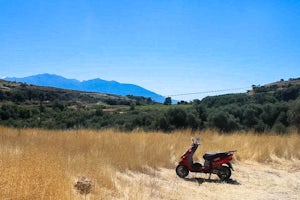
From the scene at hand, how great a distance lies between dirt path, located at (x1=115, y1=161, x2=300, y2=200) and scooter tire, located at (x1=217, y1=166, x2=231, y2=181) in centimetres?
18

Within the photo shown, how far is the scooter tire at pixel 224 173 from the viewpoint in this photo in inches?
417

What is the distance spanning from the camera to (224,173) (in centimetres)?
1062

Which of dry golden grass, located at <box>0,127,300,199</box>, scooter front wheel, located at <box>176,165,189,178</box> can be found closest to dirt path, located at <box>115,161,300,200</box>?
scooter front wheel, located at <box>176,165,189,178</box>

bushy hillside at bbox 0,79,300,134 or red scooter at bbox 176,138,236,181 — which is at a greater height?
bushy hillside at bbox 0,79,300,134

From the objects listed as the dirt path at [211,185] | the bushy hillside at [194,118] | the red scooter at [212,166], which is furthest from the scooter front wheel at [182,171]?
the bushy hillside at [194,118]

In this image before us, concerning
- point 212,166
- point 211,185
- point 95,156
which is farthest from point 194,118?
point 95,156

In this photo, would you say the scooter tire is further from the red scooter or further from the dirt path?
the dirt path

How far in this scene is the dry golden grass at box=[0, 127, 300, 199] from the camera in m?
5.62

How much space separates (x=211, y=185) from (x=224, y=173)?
0.90m

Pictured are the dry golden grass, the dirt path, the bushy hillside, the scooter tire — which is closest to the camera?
the dry golden grass

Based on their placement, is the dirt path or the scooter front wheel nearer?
A: the dirt path

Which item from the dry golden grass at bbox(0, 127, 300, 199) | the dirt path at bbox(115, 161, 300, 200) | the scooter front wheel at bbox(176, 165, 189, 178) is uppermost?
the dry golden grass at bbox(0, 127, 300, 199)

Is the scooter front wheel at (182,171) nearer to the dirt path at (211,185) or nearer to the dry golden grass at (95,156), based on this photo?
the dirt path at (211,185)

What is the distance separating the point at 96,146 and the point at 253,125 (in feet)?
93.4
